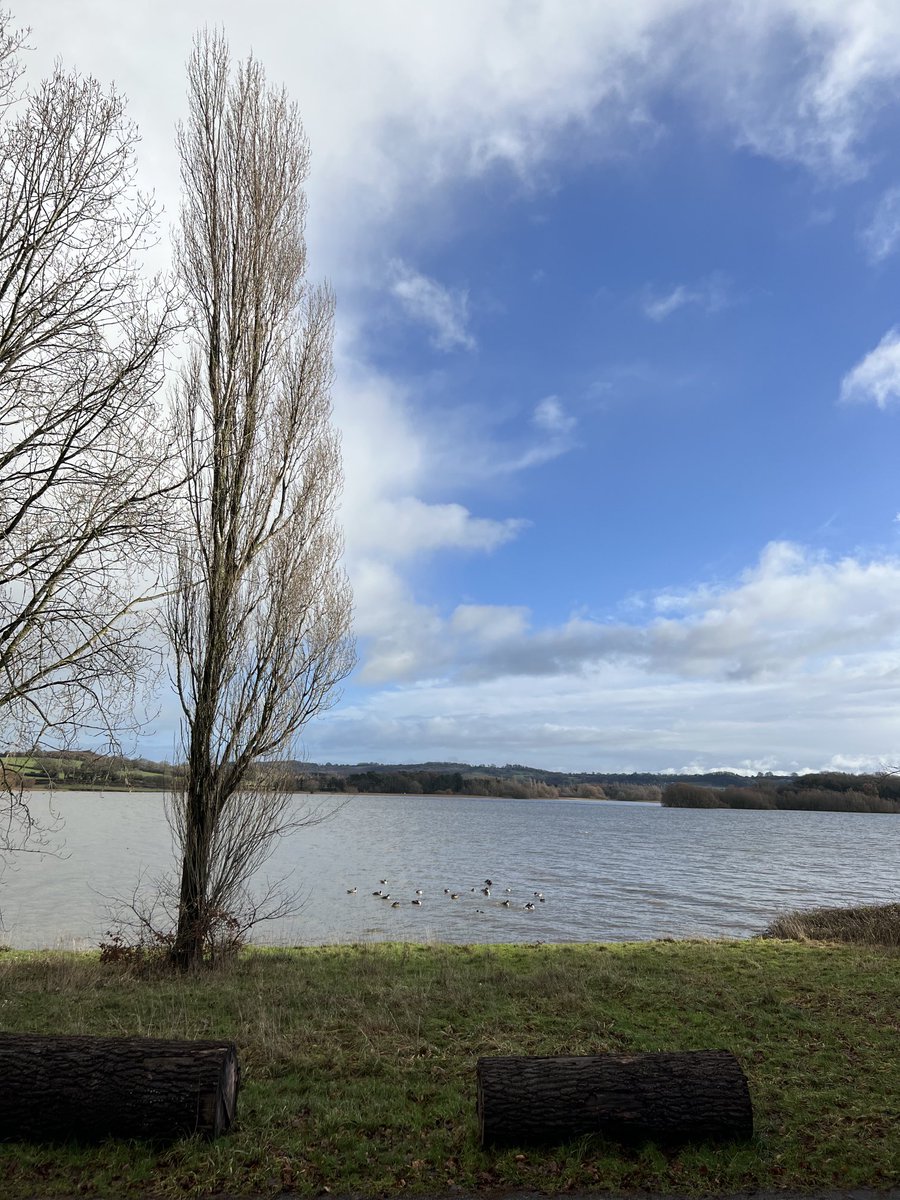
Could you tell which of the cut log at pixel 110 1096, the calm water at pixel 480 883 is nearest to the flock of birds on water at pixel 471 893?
the calm water at pixel 480 883

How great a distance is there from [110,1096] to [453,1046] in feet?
10.3

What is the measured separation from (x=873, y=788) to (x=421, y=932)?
13285 centimetres

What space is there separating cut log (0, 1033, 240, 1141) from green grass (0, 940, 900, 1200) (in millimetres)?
114

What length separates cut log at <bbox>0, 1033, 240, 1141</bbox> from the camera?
16.8 feet

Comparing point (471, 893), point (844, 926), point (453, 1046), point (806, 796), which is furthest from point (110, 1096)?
point (806, 796)

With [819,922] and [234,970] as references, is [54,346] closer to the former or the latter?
[234,970]

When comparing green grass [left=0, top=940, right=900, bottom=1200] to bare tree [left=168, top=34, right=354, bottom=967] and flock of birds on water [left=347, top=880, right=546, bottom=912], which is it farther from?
flock of birds on water [left=347, top=880, right=546, bottom=912]

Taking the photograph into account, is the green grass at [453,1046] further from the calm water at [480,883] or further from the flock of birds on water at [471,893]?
the flock of birds on water at [471,893]

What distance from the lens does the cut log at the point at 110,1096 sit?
511 centimetres

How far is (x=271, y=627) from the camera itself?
11844 millimetres

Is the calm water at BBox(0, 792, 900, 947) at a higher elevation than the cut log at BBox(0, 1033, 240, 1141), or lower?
lower

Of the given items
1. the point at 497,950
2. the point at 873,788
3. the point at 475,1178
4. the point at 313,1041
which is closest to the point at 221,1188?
the point at 475,1178

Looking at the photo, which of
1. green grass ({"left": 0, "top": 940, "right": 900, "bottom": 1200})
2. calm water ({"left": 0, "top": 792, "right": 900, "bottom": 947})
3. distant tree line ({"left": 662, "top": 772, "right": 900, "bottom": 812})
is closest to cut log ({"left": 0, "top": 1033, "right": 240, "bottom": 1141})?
green grass ({"left": 0, "top": 940, "right": 900, "bottom": 1200})

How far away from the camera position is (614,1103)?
5141 millimetres
